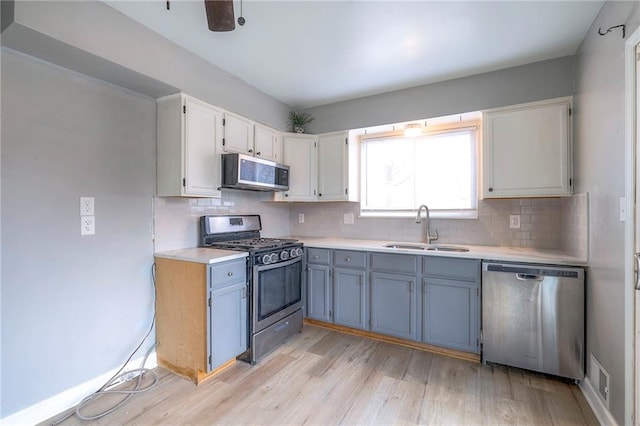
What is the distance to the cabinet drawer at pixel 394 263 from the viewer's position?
8.64ft

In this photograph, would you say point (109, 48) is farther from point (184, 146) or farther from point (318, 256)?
point (318, 256)

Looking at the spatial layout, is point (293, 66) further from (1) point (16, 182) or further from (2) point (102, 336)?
(2) point (102, 336)

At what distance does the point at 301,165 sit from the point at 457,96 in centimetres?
180

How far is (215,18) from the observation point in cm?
161

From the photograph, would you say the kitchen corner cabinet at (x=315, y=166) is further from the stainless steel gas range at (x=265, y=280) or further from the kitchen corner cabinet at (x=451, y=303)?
the kitchen corner cabinet at (x=451, y=303)

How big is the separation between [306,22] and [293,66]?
2.11ft

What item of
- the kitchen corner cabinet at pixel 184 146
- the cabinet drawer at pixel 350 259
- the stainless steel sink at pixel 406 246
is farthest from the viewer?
the stainless steel sink at pixel 406 246

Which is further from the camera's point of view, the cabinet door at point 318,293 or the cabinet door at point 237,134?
the cabinet door at point 318,293

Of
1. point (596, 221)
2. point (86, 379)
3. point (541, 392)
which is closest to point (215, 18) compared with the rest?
point (86, 379)

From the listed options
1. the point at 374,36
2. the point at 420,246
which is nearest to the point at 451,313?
the point at 420,246

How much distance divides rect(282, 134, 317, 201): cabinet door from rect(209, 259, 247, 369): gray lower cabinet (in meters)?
1.33

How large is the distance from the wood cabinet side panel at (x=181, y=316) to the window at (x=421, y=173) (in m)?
2.13

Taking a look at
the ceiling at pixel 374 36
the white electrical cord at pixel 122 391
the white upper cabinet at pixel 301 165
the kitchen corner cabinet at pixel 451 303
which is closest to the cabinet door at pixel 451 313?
the kitchen corner cabinet at pixel 451 303

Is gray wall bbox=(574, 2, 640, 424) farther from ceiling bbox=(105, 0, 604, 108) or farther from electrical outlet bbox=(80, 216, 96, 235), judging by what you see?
electrical outlet bbox=(80, 216, 96, 235)
